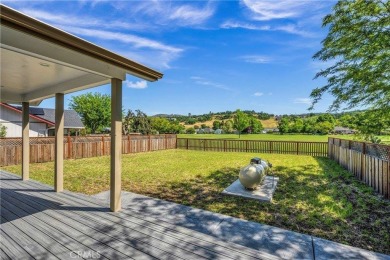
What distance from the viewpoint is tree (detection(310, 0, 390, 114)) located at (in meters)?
4.65

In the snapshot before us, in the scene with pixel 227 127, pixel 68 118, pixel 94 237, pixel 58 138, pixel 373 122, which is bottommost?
pixel 94 237

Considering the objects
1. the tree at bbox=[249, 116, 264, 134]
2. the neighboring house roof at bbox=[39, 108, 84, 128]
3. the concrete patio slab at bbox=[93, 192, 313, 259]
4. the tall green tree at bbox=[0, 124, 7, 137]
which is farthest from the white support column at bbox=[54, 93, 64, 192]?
the tree at bbox=[249, 116, 264, 134]

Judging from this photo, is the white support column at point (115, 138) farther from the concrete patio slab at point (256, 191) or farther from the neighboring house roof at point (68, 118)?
the neighboring house roof at point (68, 118)

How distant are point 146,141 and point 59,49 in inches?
504

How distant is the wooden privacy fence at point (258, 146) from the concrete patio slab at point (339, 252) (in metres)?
11.7

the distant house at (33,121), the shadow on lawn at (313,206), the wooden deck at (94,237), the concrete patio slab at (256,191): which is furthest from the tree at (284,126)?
the wooden deck at (94,237)

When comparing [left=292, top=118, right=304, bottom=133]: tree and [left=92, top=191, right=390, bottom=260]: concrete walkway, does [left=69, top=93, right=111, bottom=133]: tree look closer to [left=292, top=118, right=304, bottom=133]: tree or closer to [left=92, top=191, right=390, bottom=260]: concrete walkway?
[left=92, top=191, right=390, bottom=260]: concrete walkway

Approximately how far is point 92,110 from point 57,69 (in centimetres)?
3414

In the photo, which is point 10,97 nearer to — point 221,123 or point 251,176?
point 251,176

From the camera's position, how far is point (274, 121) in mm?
70875

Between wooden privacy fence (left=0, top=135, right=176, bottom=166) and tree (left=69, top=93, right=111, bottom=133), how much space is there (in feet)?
70.9

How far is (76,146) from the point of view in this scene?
36.3ft

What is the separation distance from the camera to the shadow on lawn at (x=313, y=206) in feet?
10.6

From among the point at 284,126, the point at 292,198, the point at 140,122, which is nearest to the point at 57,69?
the point at 292,198
